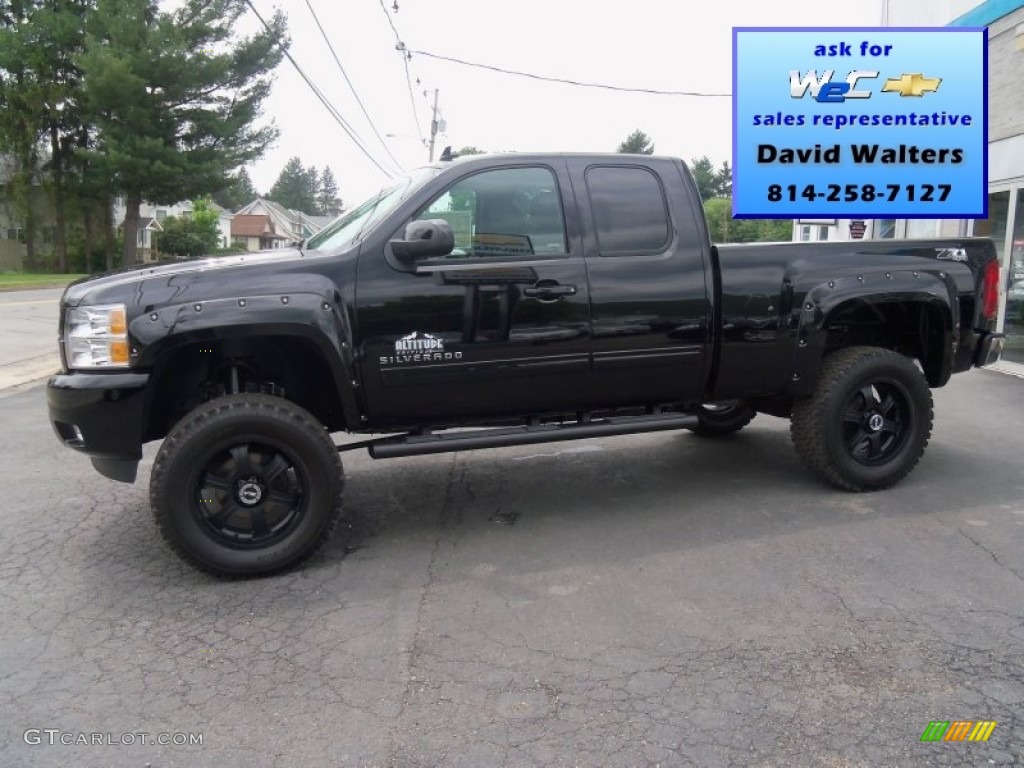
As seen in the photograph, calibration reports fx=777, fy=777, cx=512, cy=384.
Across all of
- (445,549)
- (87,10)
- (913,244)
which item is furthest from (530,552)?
(87,10)

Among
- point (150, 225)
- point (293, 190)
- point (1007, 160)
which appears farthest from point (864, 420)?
point (293, 190)

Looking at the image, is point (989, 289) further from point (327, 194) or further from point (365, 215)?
point (327, 194)

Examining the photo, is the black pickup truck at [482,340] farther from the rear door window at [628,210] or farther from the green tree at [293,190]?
the green tree at [293,190]

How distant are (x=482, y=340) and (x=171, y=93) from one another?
125 feet

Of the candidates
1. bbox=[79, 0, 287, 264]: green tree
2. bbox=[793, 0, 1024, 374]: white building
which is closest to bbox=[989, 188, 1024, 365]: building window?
bbox=[793, 0, 1024, 374]: white building

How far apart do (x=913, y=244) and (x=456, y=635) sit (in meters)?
3.79

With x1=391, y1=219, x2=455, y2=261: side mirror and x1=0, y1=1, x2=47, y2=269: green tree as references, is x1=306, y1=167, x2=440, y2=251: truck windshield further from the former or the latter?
x1=0, y1=1, x2=47, y2=269: green tree

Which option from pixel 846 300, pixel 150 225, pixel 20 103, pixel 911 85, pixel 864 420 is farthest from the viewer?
pixel 150 225

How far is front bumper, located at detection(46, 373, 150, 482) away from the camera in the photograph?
3.67 metres

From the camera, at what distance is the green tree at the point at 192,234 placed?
5800cm

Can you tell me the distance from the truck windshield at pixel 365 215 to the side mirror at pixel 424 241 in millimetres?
319

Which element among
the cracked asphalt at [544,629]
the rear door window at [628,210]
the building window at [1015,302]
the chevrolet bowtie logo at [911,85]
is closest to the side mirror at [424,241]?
the rear door window at [628,210]

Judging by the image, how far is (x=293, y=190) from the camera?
144 meters

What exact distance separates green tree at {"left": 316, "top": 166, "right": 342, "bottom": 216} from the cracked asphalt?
151m
